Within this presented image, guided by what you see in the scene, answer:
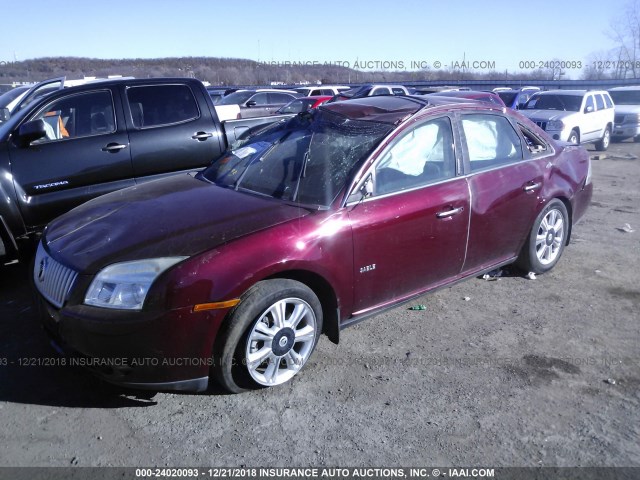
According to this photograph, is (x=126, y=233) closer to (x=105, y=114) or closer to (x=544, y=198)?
(x=105, y=114)

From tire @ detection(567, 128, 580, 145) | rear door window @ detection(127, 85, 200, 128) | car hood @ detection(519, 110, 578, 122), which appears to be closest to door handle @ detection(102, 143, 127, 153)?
rear door window @ detection(127, 85, 200, 128)

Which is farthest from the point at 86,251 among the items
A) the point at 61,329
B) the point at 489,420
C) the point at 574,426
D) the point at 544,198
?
the point at 544,198

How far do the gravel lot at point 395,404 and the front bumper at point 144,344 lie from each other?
0.89 ft

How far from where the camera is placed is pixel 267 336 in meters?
3.22

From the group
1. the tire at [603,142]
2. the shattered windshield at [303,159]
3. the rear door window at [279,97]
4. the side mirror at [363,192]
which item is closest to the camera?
the side mirror at [363,192]

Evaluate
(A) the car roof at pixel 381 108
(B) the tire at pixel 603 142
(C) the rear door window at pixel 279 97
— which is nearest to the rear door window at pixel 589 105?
(B) the tire at pixel 603 142

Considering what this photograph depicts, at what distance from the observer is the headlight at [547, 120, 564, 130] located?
13.0 m

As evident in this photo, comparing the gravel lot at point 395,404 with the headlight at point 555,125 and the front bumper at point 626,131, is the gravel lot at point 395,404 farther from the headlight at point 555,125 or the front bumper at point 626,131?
the front bumper at point 626,131

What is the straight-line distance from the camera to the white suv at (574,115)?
43.3 feet

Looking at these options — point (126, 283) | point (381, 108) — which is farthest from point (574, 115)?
point (126, 283)

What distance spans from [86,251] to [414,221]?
7.07 feet

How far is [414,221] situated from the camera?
3.78 meters

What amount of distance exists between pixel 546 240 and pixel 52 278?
421 centimetres

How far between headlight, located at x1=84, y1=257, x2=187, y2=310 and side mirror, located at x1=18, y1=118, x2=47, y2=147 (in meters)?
2.85
